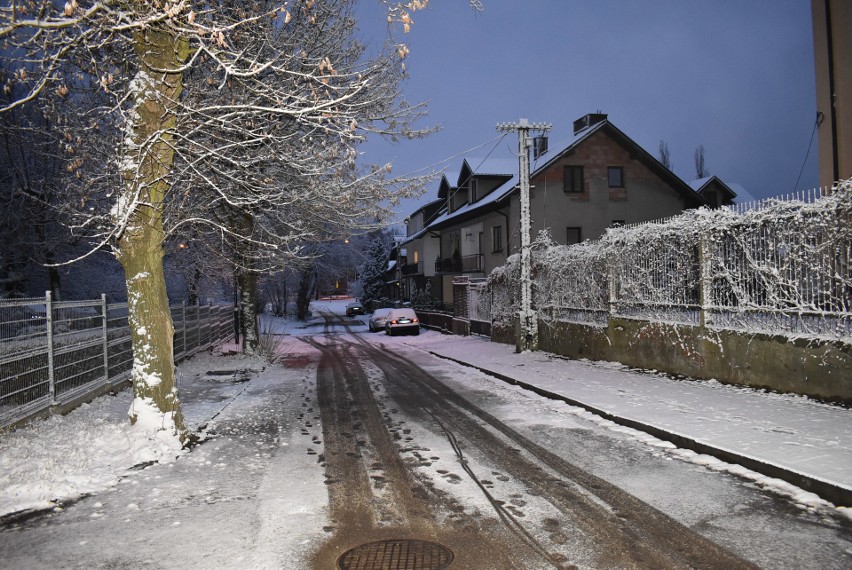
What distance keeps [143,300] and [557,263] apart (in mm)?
12281

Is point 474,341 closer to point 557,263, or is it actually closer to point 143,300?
point 557,263

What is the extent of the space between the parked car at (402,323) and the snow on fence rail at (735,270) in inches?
688

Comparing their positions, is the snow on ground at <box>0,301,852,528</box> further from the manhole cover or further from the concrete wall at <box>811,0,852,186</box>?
the concrete wall at <box>811,0,852,186</box>

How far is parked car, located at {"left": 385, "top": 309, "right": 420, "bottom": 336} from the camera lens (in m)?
32.6

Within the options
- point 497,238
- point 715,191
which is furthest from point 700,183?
point 497,238

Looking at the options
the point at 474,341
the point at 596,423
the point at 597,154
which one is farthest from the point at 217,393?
the point at 597,154

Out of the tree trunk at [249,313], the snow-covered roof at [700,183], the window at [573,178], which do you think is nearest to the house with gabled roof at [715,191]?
the snow-covered roof at [700,183]

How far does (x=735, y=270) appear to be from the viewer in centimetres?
1036

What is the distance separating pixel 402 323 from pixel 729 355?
2344 centimetres

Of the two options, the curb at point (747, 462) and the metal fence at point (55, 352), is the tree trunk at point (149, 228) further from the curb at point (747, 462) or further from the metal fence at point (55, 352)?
the curb at point (747, 462)

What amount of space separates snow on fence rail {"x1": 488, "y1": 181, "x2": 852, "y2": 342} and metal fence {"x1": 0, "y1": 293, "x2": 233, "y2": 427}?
35.9ft

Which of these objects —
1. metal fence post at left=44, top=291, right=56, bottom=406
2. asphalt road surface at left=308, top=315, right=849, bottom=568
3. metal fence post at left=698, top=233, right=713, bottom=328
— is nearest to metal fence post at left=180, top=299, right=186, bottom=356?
metal fence post at left=44, top=291, right=56, bottom=406

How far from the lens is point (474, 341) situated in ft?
77.6

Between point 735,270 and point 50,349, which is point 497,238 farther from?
point 50,349
